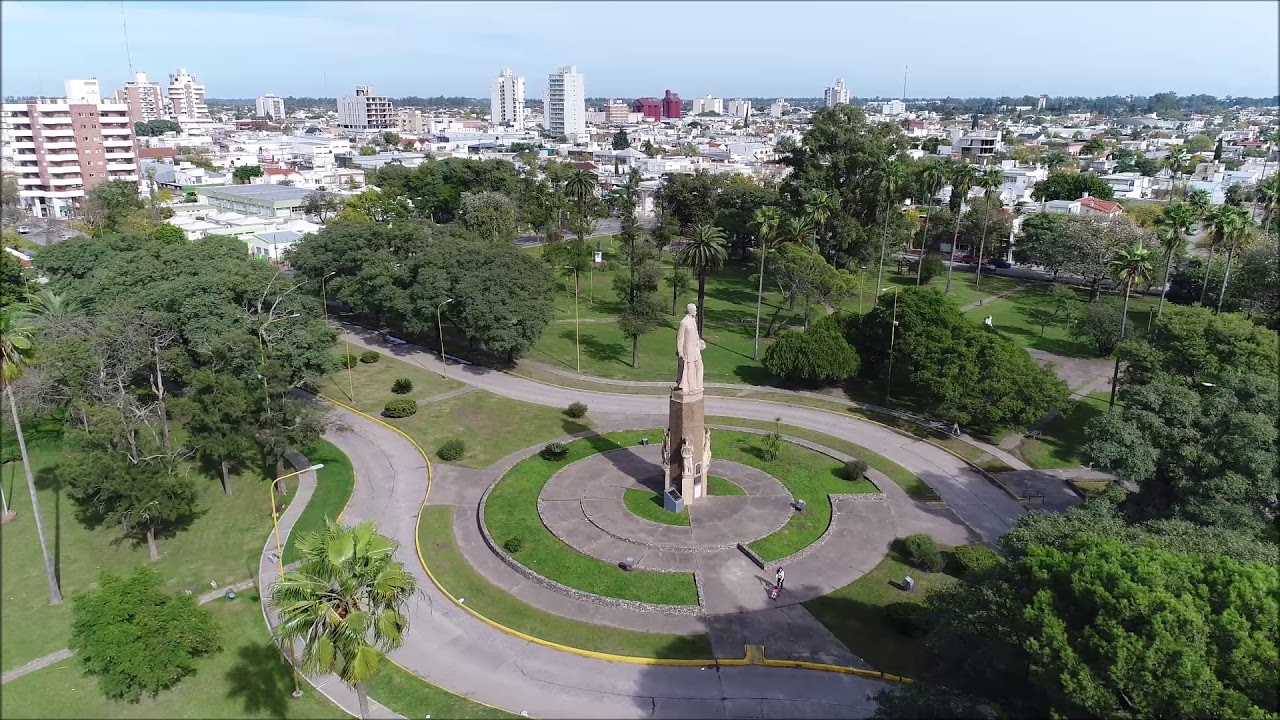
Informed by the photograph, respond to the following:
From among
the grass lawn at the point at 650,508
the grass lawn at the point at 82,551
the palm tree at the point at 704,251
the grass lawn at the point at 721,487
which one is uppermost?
the palm tree at the point at 704,251

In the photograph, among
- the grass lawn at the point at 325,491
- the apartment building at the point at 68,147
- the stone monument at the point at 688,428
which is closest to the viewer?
the stone monument at the point at 688,428

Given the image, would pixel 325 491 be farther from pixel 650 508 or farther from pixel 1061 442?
pixel 1061 442

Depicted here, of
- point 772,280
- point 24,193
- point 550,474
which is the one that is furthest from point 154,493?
point 24,193

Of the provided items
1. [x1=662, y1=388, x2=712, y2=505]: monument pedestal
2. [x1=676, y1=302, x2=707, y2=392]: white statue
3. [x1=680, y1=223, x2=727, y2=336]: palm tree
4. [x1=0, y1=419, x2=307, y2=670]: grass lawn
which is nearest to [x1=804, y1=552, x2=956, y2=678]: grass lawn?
[x1=662, y1=388, x2=712, y2=505]: monument pedestal

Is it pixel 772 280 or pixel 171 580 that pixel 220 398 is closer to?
pixel 171 580

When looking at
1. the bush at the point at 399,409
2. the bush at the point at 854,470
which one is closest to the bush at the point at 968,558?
the bush at the point at 854,470

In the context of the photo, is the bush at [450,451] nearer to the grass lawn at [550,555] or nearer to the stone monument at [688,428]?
the grass lawn at [550,555]
